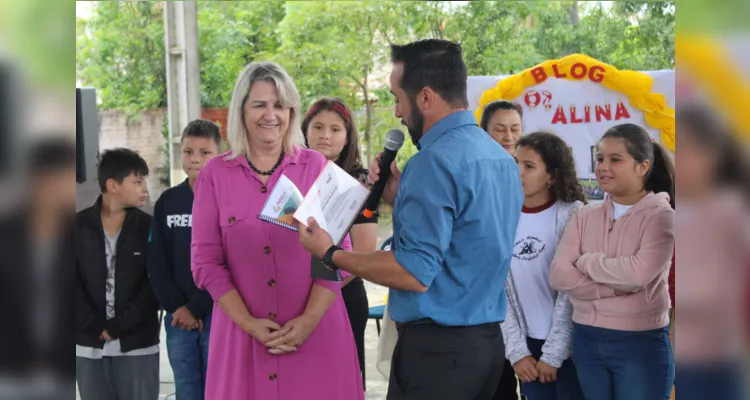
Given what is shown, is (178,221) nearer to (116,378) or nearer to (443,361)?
(116,378)

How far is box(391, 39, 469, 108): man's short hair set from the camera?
2.42 m

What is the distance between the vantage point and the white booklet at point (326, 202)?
2.51m

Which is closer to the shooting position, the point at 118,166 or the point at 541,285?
the point at 541,285

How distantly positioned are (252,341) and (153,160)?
10.5 meters

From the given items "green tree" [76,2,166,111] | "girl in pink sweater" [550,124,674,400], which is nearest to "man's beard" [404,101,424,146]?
"girl in pink sweater" [550,124,674,400]

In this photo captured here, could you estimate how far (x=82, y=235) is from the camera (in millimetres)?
3814

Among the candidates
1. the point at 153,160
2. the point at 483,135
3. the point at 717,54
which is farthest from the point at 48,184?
the point at 153,160

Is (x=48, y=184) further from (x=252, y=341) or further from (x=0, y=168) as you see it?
(x=252, y=341)

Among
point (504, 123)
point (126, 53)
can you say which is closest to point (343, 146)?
point (504, 123)

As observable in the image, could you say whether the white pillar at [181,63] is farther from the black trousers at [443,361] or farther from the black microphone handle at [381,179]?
the black trousers at [443,361]

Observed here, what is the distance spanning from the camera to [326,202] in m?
2.53

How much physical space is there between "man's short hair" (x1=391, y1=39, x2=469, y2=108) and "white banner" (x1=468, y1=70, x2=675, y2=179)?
290 centimetres

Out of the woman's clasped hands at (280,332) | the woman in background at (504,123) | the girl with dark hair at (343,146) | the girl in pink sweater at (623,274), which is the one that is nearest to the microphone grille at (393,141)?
the woman's clasped hands at (280,332)

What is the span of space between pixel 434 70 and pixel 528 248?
1.29 meters
